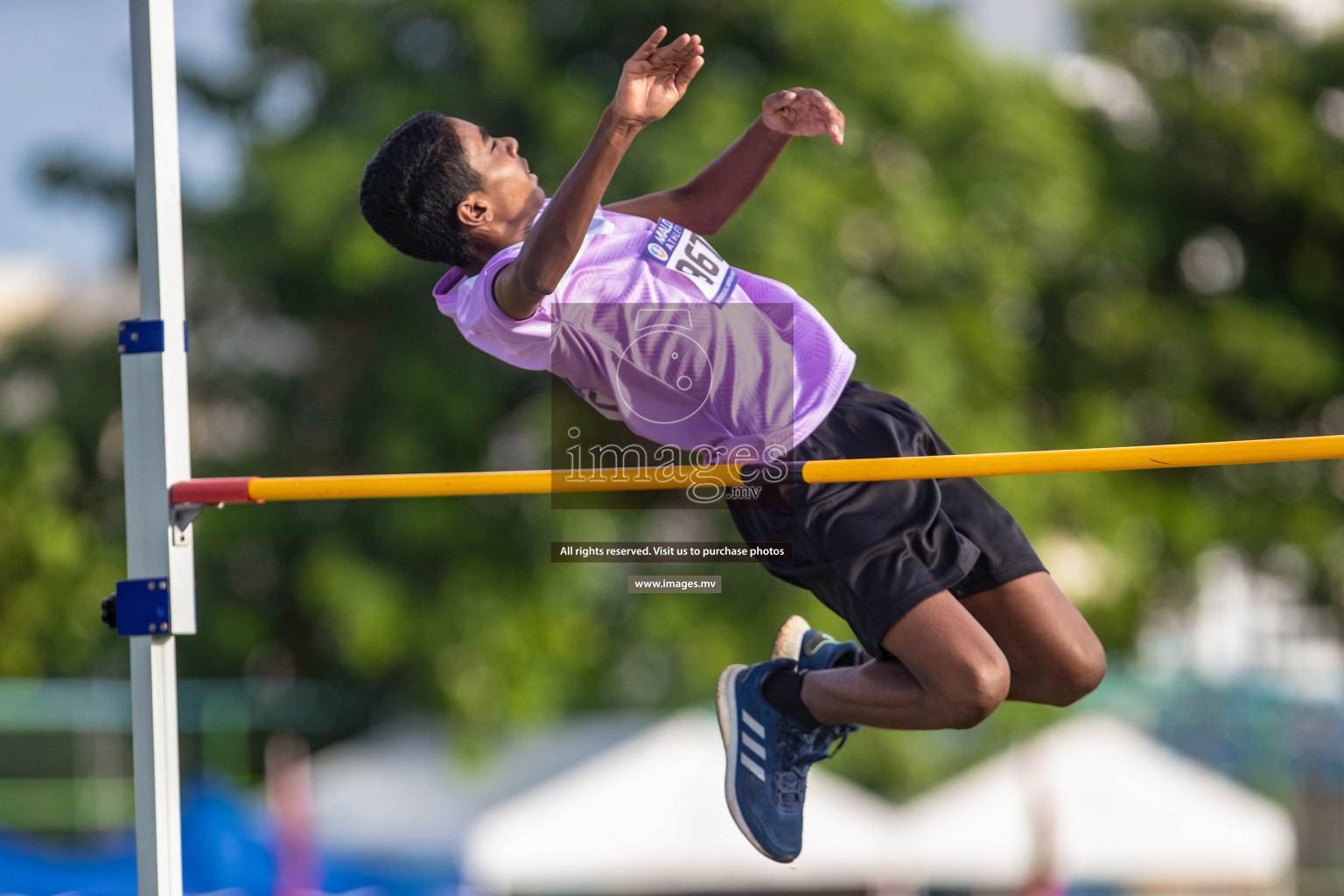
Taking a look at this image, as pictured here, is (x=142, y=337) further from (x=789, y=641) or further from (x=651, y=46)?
(x=789, y=641)

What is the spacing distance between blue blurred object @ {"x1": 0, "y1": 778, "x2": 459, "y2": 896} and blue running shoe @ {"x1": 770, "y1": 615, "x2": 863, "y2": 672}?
6.12 meters

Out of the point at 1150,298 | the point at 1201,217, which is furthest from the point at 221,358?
the point at 1201,217

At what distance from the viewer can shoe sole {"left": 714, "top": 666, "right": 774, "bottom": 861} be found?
11.0 ft

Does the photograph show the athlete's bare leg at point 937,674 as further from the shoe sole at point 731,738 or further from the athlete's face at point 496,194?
the athlete's face at point 496,194

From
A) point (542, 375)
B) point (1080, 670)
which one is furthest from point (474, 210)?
point (542, 375)

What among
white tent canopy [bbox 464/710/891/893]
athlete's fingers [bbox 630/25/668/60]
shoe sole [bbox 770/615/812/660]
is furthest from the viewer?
white tent canopy [bbox 464/710/891/893]

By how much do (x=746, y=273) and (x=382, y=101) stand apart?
25.2ft

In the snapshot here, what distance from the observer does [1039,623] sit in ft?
10.3

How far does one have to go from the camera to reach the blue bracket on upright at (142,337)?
339cm

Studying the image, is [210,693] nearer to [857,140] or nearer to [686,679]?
[686,679]

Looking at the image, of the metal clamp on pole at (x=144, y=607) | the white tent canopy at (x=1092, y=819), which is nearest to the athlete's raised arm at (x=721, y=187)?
the metal clamp on pole at (x=144, y=607)

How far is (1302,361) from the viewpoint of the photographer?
13961mm

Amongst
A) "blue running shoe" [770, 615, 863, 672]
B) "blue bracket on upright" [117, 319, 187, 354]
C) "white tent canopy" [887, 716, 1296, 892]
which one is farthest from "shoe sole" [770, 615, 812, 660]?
"white tent canopy" [887, 716, 1296, 892]

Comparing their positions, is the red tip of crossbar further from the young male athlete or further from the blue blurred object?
→ the blue blurred object
